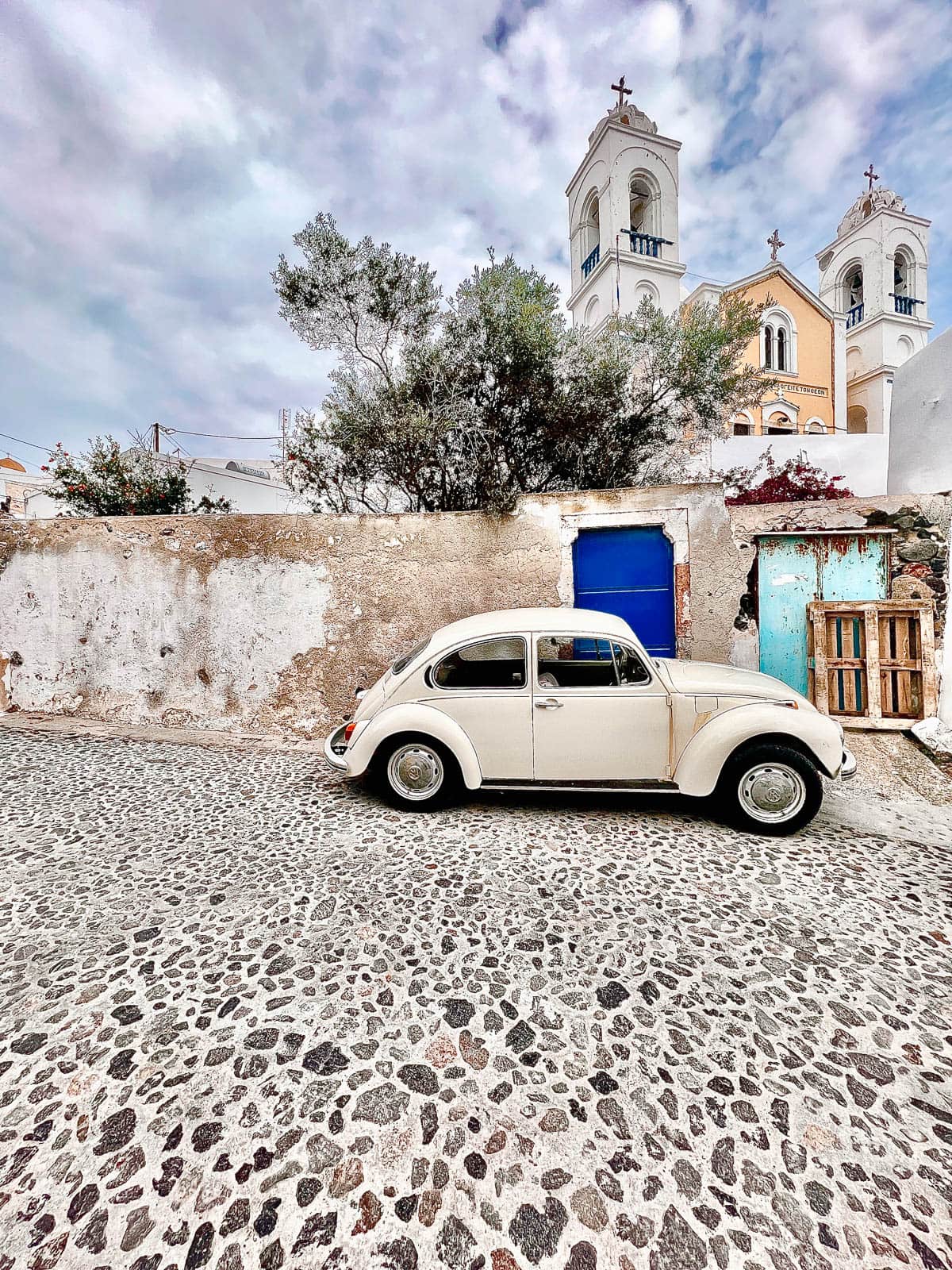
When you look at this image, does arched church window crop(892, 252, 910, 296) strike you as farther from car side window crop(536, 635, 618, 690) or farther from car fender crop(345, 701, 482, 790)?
car fender crop(345, 701, 482, 790)

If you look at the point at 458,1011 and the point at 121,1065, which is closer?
the point at 121,1065

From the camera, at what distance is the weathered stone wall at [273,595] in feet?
18.3

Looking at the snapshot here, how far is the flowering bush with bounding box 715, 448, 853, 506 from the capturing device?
1072cm

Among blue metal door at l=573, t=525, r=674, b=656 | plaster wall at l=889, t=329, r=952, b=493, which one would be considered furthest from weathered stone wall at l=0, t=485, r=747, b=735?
plaster wall at l=889, t=329, r=952, b=493

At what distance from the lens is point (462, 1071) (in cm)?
180

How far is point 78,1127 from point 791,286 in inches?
1102

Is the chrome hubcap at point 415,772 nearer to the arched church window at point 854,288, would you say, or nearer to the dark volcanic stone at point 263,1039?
the dark volcanic stone at point 263,1039

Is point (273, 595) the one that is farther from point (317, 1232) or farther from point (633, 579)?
point (317, 1232)

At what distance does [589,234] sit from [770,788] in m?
24.3

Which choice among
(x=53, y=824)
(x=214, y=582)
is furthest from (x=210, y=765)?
(x=214, y=582)

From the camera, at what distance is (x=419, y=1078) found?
69.8 inches

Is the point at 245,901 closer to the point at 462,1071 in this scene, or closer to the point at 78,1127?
the point at 78,1127

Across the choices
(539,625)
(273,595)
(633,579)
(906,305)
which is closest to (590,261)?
(906,305)

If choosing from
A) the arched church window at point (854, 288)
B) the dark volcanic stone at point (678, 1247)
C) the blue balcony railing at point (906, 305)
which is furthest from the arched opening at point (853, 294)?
the dark volcanic stone at point (678, 1247)
